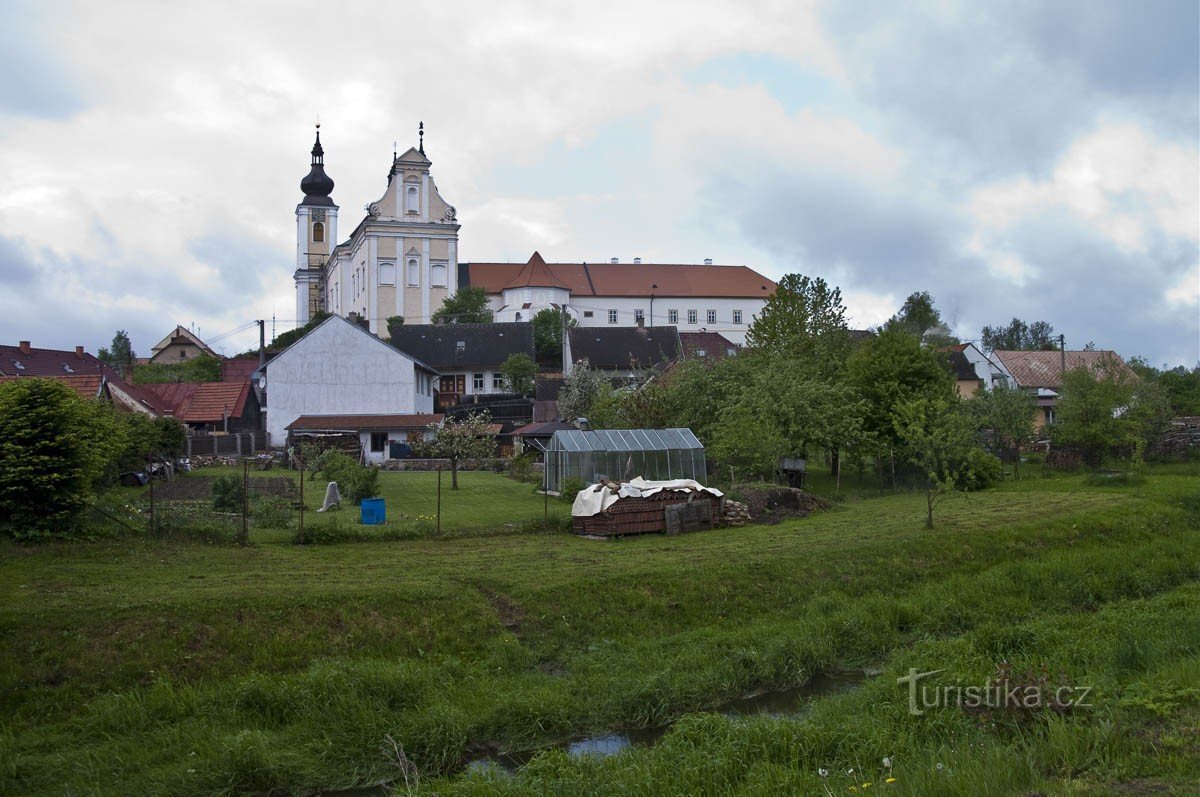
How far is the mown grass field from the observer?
10.1 m

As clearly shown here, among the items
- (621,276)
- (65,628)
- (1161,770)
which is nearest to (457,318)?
(621,276)

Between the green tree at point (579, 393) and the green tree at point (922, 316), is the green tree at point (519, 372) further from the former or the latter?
the green tree at point (922, 316)

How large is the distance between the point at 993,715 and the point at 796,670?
169 inches

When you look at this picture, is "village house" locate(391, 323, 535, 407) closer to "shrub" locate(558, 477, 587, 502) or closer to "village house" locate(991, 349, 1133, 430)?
"village house" locate(991, 349, 1133, 430)

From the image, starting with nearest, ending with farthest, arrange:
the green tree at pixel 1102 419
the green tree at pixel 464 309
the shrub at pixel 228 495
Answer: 1. the shrub at pixel 228 495
2. the green tree at pixel 1102 419
3. the green tree at pixel 464 309

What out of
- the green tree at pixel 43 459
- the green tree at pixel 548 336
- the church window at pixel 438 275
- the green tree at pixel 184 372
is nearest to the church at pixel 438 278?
the church window at pixel 438 275

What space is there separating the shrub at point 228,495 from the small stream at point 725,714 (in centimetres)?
1512

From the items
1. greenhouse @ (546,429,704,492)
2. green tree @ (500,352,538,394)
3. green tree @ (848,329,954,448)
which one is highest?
green tree @ (500,352,538,394)

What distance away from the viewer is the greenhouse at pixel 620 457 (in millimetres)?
30516

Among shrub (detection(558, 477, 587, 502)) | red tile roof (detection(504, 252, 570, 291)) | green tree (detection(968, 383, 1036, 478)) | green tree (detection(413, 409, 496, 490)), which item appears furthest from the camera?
red tile roof (detection(504, 252, 570, 291))

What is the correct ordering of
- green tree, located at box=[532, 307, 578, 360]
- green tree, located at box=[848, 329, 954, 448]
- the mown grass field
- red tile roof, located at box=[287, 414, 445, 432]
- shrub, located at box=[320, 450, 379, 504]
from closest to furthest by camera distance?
the mown grass field → shrub, located at box=[320, 450, 379, 504] → green tree, located at box=[848, 329, 954, 448] → red tile roof, located at box=[287, 414, 445, 432] → green tree, located at box=[532, 307, 578, 360]

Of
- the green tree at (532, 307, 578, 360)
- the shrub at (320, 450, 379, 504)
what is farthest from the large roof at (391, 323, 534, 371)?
the shrub at (320, 450, 379, 504)

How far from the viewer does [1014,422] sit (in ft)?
129

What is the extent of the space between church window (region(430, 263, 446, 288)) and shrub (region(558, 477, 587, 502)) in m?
68.9
